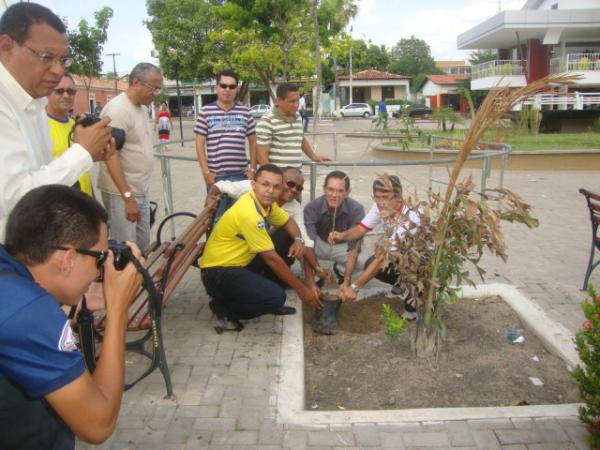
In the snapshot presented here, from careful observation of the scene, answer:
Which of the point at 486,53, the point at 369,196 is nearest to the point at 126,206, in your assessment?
the point at 369,196

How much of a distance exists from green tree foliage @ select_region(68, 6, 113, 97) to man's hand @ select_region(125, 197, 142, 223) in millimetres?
23690

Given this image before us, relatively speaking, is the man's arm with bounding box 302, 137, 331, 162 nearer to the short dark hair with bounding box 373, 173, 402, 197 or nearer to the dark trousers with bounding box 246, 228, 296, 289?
the dark trousers with bounding box 246, 228, 296, 289

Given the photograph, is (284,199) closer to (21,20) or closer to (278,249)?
(278,249)

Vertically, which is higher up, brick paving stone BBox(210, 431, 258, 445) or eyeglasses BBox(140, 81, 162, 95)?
eyeglasses BBox(140, 81, 162, 95)

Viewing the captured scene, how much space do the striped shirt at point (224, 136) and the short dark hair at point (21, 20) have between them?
282cm

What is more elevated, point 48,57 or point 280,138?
point 48,57

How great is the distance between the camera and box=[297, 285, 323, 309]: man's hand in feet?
13.5

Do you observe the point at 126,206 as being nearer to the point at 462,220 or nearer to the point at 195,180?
the point at 462,220

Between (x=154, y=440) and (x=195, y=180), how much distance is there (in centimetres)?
974

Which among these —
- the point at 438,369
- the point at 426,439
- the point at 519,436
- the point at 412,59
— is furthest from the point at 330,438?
the point at 412,59

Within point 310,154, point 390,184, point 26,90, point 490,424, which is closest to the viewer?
point 26,90

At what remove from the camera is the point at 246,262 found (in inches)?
164

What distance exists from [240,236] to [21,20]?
6.87 ft

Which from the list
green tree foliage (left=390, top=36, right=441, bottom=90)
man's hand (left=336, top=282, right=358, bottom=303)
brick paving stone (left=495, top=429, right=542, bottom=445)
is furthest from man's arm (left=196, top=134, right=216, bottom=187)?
green tree foliage (left=390, top=36, right=441, bottom=90)
